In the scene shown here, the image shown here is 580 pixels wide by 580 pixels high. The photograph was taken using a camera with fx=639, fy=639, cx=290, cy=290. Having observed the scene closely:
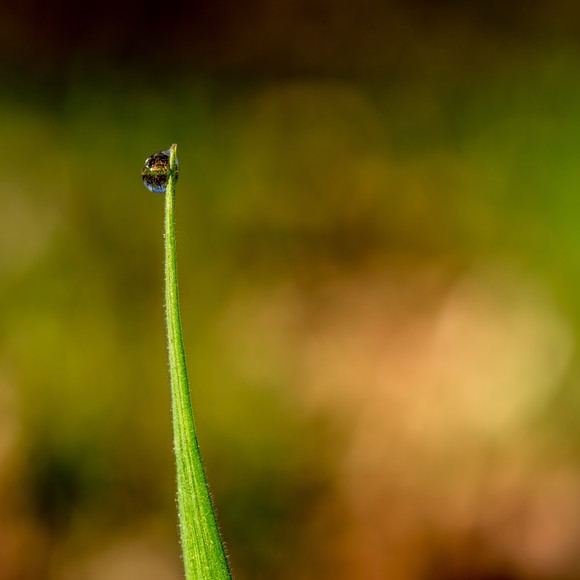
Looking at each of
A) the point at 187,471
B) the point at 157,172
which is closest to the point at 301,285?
the point at 157,172

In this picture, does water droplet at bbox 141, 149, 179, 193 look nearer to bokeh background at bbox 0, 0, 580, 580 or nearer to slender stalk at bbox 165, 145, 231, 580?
slender stalk at bbox 165, 145, 231, 580

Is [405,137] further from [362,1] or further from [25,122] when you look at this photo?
[25,122]

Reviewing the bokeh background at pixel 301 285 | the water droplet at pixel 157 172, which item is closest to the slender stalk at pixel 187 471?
the water droplet at pixel 157 172

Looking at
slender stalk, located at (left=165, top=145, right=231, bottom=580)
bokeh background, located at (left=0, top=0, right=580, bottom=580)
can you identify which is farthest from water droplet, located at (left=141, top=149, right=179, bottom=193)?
bokeh background, located at (left=0, top=0, right=580, bottom=580)

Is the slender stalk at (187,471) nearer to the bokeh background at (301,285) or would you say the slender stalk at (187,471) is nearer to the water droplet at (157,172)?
the water droplet at (157,172)

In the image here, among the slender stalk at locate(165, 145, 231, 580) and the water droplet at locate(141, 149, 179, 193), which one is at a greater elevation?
the water droplet at locate(141, 149, 179, 193)

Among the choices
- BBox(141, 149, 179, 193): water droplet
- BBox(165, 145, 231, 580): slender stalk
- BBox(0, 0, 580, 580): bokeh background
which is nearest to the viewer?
BBox(165, 145, 231, 580): slender stalk
